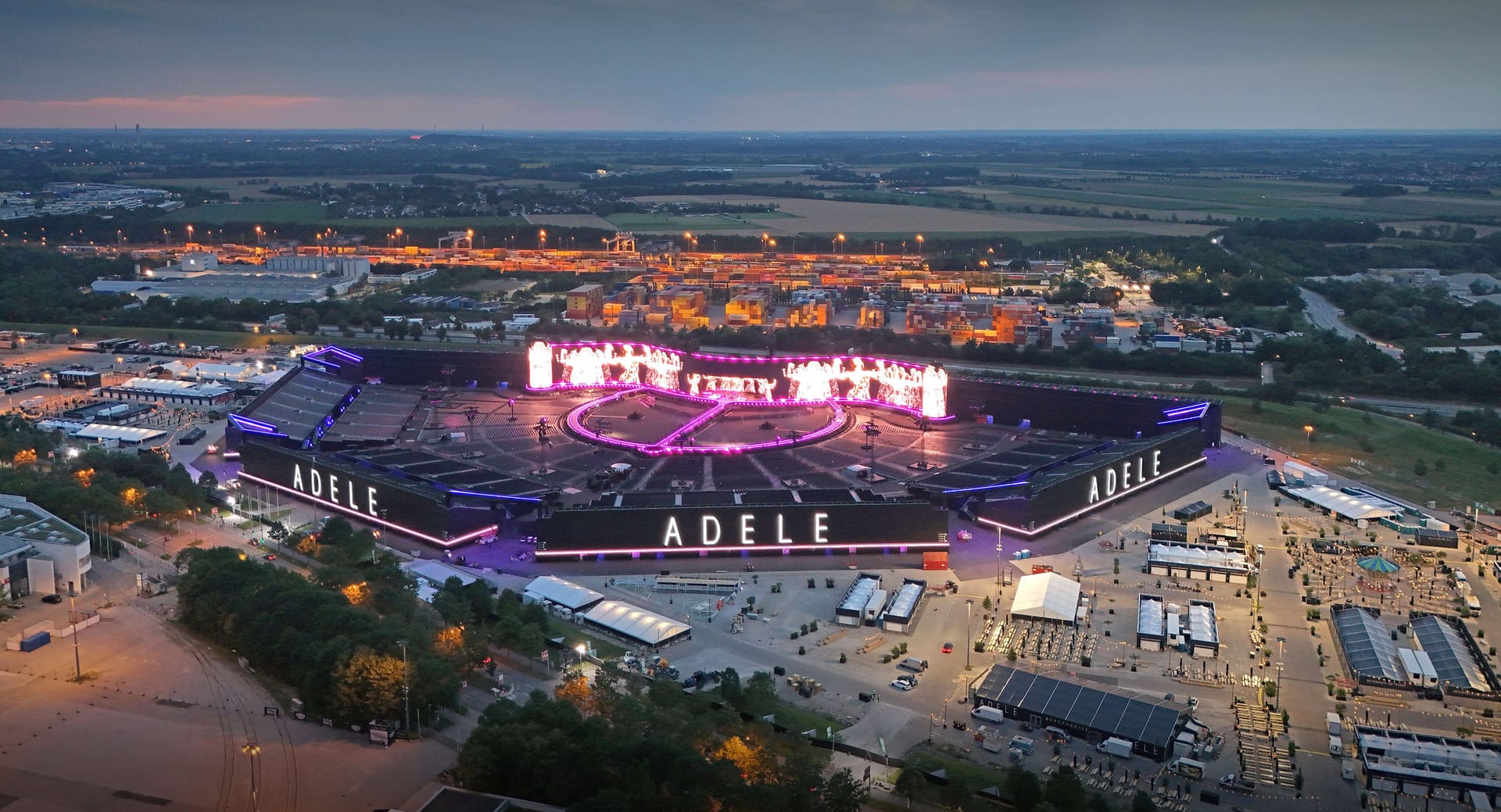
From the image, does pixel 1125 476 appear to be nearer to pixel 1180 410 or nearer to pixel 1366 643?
pixel 1180 410

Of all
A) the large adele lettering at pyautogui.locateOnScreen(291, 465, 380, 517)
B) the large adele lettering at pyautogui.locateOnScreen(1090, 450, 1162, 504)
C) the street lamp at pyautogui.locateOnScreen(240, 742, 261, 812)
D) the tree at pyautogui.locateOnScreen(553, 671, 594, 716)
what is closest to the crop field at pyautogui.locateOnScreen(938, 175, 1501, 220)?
the large adele lettering at pyautogui.locateOnScreen(1090, 450, 1162, 504)

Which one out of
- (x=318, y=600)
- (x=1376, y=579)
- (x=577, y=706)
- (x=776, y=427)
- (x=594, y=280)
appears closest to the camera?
(x=577, y=706)

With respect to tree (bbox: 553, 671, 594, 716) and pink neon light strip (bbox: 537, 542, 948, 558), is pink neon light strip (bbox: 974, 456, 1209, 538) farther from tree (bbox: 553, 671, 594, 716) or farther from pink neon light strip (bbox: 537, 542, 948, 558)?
tree (bbox: 553, 671, 594, 716)

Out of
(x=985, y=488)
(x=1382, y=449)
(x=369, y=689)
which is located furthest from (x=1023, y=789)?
(x=1382, y=449)

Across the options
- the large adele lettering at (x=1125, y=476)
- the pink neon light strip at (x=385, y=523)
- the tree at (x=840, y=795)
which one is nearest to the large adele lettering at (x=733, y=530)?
the pink neon light strip at (x=385, y=523)

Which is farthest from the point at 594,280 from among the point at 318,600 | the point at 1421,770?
the point at 1421,770

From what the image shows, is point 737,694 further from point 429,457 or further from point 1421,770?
point 429,457
